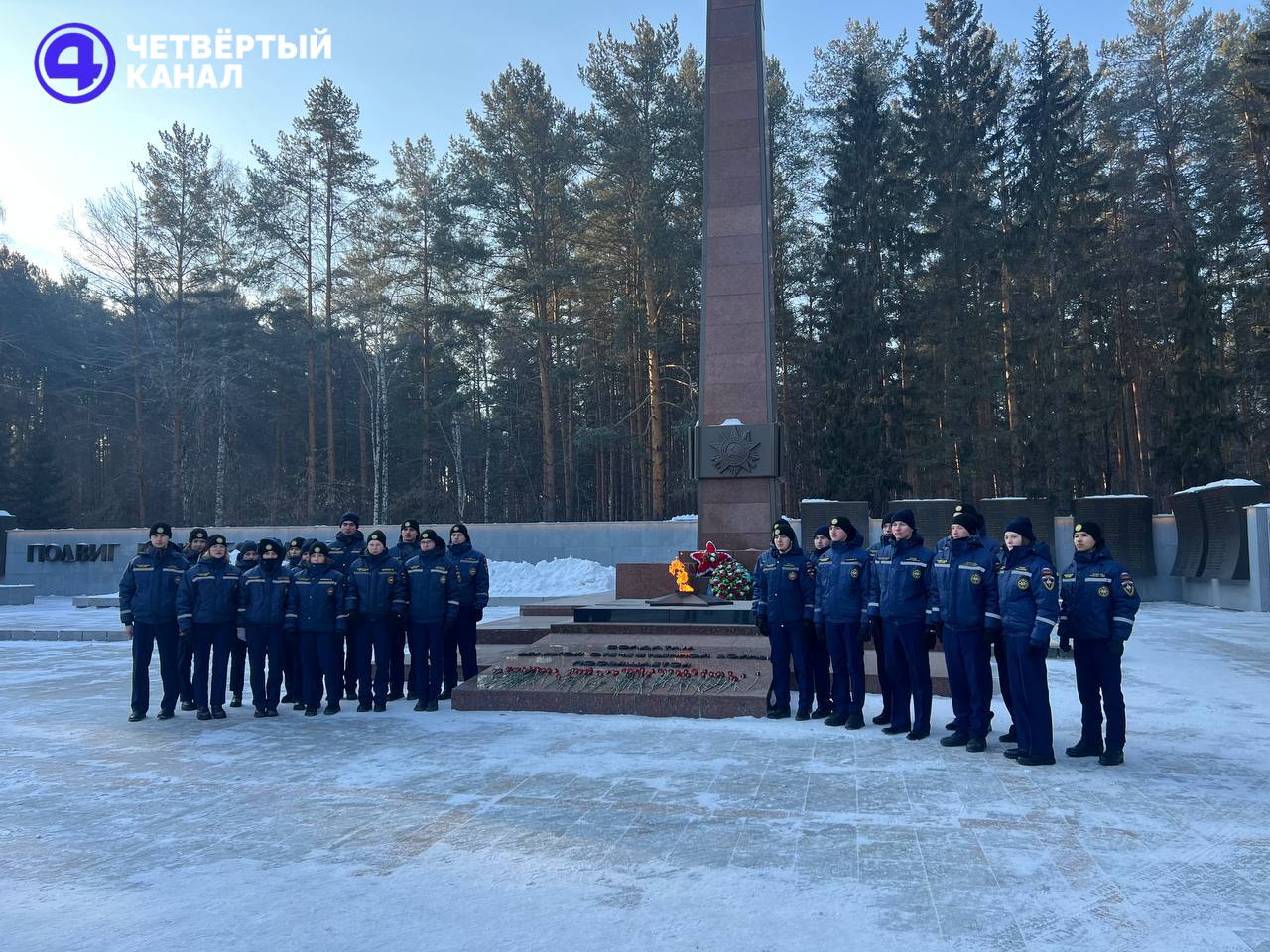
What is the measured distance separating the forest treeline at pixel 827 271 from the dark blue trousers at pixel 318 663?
678 inches

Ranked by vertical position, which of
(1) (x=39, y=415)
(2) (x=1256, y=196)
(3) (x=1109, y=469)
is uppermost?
A: (2) (x=1256, y=196)

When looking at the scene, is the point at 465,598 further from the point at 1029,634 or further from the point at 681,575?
the point at 1029,634

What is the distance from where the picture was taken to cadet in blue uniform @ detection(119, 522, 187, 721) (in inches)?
277

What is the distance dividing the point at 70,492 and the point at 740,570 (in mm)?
34529

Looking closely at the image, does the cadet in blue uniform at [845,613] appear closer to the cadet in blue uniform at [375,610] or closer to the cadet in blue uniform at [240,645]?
the cadet in blue uniform at [375,610]

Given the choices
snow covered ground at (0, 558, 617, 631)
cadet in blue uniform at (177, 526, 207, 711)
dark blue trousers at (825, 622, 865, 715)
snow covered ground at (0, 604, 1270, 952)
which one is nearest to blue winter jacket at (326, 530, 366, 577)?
cadet in blue uniform at (177, 526, 207, 711)

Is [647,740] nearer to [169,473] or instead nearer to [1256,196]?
[1256,196]

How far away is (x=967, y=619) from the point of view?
560 cm

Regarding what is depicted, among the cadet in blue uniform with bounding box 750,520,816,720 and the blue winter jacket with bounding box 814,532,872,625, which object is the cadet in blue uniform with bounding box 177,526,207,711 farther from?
the blue winter jacket with bounding box 814,532,872,625

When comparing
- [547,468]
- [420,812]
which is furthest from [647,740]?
[547,468]

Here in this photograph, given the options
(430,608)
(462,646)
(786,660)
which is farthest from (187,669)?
(786,660)

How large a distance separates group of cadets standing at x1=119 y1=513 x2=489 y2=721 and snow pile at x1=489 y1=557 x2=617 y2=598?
962 centimetres

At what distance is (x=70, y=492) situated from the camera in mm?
35250

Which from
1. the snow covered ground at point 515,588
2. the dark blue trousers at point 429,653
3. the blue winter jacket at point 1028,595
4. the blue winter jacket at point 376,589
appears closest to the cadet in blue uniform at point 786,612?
the blue winter jacket at point 1028,595
